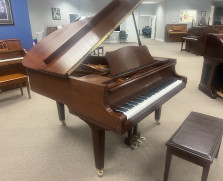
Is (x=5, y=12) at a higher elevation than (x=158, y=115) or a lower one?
higher

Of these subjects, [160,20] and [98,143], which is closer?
[98,143]

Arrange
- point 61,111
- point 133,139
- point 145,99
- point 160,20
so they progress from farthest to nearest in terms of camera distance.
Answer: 1. point 160,20
2. point 61,111
3. point 133,139
4. point 145,99

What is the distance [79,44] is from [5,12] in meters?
2.98

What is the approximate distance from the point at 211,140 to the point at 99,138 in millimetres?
841

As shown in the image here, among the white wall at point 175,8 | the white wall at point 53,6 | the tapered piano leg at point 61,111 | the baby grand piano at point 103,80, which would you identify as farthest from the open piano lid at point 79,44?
the white wall at point 175,8

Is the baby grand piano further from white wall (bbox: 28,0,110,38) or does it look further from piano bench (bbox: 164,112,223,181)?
white wall (bbox: 28,0,110,38)

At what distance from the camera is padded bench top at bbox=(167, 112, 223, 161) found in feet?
→ 3.95

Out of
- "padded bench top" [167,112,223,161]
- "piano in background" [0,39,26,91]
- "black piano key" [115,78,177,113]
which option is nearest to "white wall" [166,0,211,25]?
"piano in background" [0,39,26,91]

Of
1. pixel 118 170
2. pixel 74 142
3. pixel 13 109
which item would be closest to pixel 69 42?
pixel 74 142

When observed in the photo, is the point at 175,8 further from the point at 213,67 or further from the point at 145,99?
the point at 145,99

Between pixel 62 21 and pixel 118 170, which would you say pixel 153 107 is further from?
pixel 62 21

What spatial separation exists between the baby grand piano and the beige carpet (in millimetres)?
212

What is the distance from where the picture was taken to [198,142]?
1.27 metres

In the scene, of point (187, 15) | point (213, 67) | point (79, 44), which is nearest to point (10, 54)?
point (79, 44)
